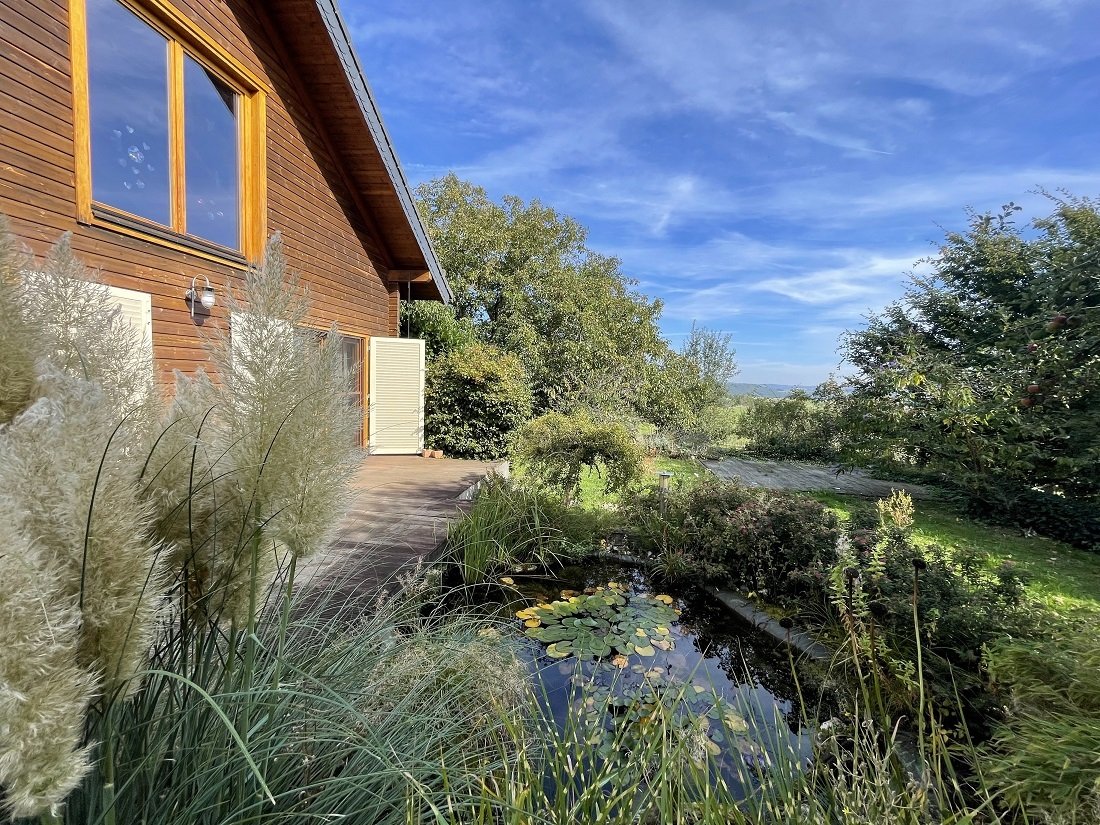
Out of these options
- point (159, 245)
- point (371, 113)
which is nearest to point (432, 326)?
point (371, 113)

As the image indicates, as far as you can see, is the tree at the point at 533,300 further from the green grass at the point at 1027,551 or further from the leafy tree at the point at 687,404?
the green grass at the point at 1027,551

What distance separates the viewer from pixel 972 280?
8.96 m

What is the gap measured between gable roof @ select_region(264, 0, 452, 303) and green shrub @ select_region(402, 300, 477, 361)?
299 centimetres

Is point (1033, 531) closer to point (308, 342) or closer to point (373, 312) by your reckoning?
point (308, 342)

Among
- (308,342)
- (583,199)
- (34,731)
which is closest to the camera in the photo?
(34,731)

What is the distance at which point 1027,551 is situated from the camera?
607 centimetres

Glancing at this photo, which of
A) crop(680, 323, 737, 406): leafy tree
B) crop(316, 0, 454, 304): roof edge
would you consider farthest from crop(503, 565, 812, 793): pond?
crop(680, 323, 737, 406): leafy tree

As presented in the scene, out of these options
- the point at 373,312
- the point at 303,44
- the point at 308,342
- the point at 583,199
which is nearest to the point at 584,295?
the point at 583,199

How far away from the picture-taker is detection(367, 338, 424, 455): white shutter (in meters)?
8.92

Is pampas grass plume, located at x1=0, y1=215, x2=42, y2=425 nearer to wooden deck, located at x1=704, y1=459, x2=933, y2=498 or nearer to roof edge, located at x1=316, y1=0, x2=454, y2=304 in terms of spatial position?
roof edge, located at x1=316, y1=0, x2=454, y2=304

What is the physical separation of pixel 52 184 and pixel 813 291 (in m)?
28.8

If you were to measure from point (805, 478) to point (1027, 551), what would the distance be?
462cm

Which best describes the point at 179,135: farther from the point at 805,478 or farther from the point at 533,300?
the point at 805,478

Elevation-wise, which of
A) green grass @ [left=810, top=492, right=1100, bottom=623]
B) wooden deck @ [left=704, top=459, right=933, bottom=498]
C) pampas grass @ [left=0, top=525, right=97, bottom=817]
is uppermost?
pampas grass @ [left=0, top=525, right=97, bottom=817]
